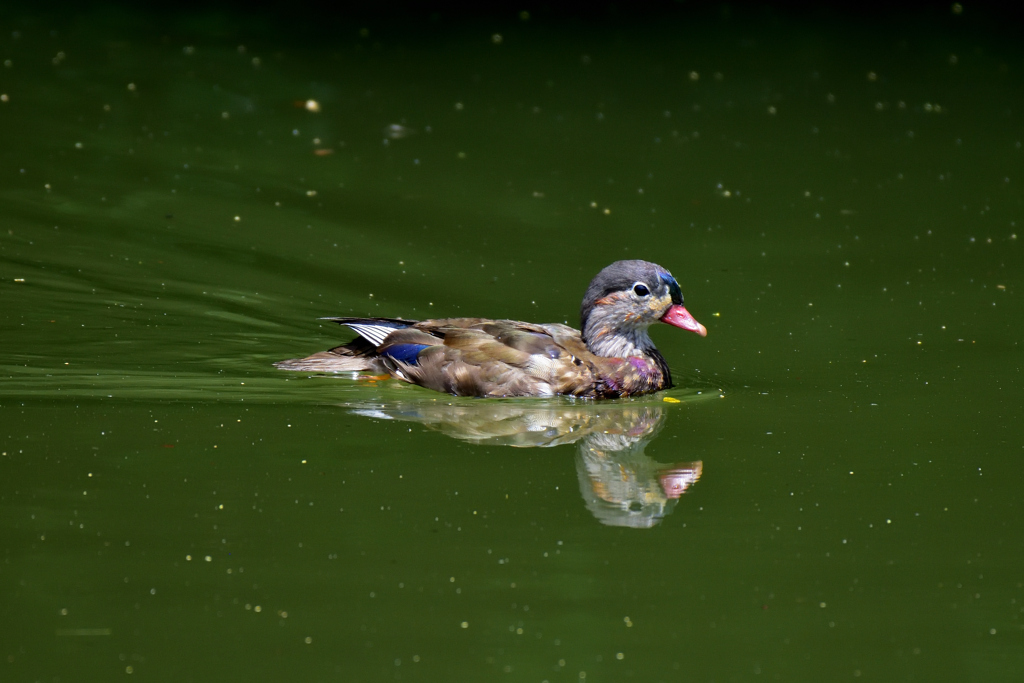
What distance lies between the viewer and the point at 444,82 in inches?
543

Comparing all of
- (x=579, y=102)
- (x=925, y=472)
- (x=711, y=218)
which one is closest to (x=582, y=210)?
(x=711, y=218)

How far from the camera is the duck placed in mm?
7223

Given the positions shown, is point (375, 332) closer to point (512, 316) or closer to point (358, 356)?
point (358, 356)

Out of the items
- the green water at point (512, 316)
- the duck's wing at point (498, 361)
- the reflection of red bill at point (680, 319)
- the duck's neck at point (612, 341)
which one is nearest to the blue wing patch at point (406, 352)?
the duck's wing at point (498, 361)

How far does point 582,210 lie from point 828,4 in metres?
7.94

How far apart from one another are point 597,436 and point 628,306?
993 mm

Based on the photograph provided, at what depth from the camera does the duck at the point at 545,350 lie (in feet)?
23.7

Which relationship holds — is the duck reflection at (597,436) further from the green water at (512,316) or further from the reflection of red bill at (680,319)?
the reflection of red bill at (680,319)

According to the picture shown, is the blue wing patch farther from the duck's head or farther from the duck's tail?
the duck's head

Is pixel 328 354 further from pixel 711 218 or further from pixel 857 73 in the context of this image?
pixel 857 73

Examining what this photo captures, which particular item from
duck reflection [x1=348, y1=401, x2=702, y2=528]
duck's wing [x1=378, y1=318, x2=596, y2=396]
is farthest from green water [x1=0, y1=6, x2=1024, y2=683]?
duck's wing [x1=378, y1=318, x2=596, y2=396]

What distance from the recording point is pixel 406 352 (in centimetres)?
744

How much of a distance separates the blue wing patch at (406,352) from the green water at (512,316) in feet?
1.00

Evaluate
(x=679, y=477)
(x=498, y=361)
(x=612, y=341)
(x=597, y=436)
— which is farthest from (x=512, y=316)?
(x=679, y=477)
